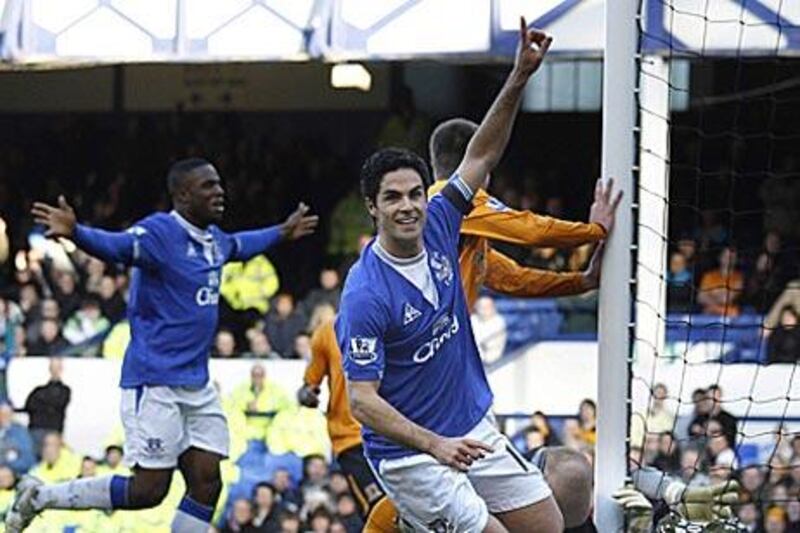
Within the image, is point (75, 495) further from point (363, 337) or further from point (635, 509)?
point (363, 337)

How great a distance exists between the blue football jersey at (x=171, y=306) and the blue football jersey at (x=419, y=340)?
90.6 inches

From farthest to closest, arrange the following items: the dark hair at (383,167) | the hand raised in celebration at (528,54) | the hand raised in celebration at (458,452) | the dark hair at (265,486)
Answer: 1. the dark hair at (265,486)
2. the hand raised in celebration at (528,54)
3. the dark hair at (383,167)
4. the hand raised in celebration at (458,452)

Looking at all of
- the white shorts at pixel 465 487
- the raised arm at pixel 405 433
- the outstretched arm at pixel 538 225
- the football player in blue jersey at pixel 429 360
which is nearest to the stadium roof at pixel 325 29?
the outstretched arm at pixel 538 225

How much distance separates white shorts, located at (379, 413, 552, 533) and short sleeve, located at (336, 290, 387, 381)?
37cm

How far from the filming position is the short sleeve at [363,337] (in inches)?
257

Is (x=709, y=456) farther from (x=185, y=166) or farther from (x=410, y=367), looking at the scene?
(x=410, y=367)

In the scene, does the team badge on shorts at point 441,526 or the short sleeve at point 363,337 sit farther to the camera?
the team badge on shorts at point 441,526

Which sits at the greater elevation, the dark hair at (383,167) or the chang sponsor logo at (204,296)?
the dark hair at (383,167)

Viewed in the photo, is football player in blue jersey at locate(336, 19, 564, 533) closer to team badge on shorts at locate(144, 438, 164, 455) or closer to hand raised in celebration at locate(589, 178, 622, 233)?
hand raised in celebration at locate(589, 178, 622, 233)

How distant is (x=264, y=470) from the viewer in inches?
518

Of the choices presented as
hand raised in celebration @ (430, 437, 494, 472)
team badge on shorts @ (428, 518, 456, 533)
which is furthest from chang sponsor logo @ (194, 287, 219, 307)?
hand raised in celebration @ (430, 437, 494, 472)

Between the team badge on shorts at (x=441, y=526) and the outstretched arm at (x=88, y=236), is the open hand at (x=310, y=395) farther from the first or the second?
the team badge on shorts at (x=441, y=526)

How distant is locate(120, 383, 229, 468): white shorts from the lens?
9.12 meters

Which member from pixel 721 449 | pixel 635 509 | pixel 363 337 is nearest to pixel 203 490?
pixel 635 509
